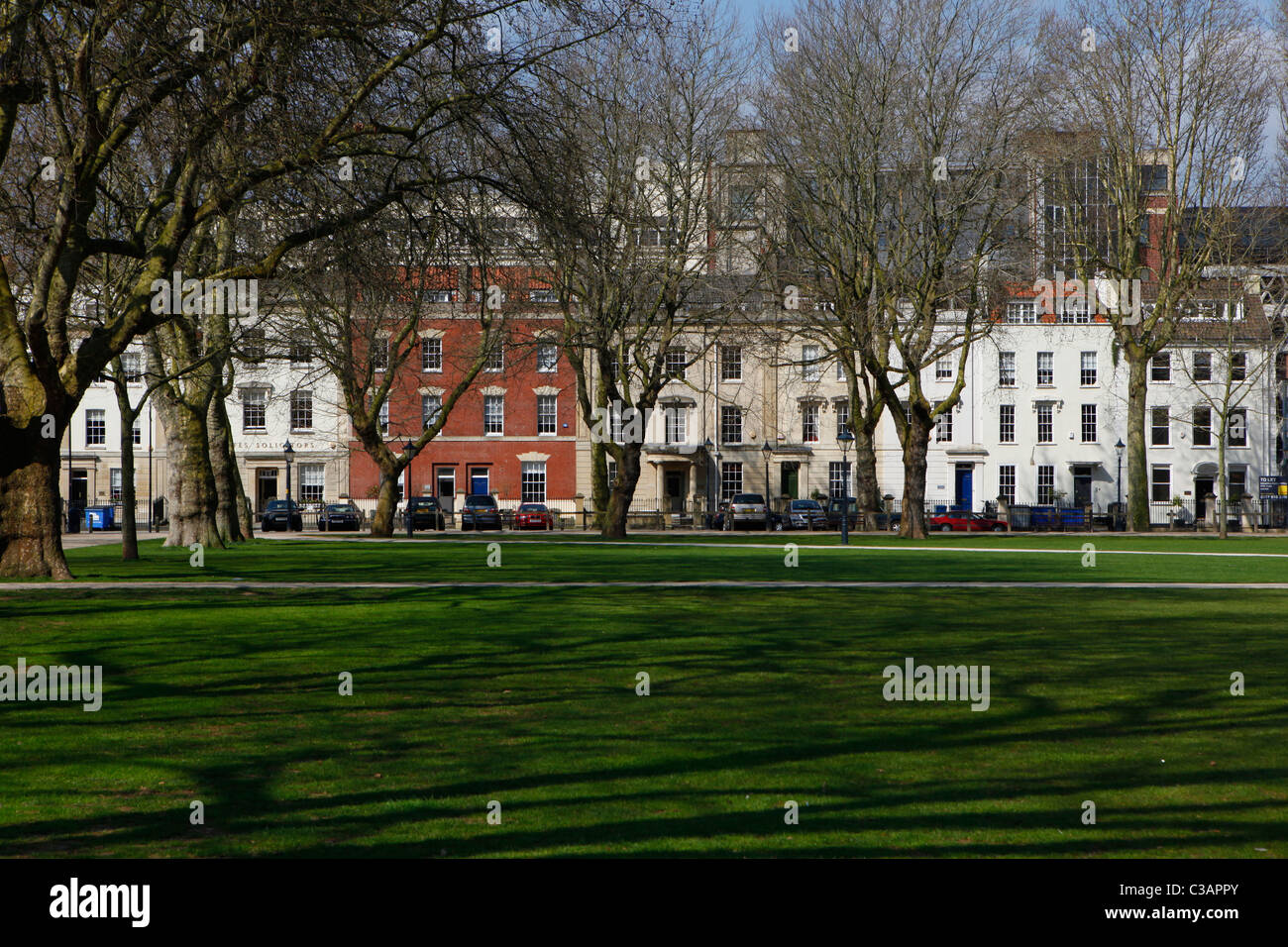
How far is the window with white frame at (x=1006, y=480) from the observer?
235 ft

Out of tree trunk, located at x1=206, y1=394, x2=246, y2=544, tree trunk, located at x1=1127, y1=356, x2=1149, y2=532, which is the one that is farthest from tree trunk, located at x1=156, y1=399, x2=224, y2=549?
tree trunk, located at x1=1127, y1=356, x2=1149, y2=532

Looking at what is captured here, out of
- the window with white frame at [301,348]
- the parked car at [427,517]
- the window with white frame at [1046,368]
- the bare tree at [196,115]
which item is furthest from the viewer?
the window with white frame at [1046,368]

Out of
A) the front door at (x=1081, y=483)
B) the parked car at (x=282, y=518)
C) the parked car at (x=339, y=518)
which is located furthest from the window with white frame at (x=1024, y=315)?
the parked car at (x=282, y=518)

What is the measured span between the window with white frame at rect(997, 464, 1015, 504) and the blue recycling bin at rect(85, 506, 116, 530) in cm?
4795

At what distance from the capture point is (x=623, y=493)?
146 ft


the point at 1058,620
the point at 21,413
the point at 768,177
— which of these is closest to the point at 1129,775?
the point at 1058,620

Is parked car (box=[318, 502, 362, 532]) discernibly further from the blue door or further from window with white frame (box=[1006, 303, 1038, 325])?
window with white frame (box=[1006, 303, 1038, 325])

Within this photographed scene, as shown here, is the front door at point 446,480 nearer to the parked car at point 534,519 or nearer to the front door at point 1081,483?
the parked car at point 534,519

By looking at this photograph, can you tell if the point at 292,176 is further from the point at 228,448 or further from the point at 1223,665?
the point at 228,448

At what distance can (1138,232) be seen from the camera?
50812 millimetres

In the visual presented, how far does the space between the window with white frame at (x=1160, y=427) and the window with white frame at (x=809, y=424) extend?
63.1 feet

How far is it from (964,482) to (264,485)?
40.5 meters

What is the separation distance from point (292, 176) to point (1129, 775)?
45.9 feet

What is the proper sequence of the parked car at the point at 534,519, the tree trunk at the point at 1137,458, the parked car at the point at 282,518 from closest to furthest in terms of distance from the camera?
the tree trunk at the point at 1137,458
the parked car at the point at 282,518
the parked car at the point at 534,519
